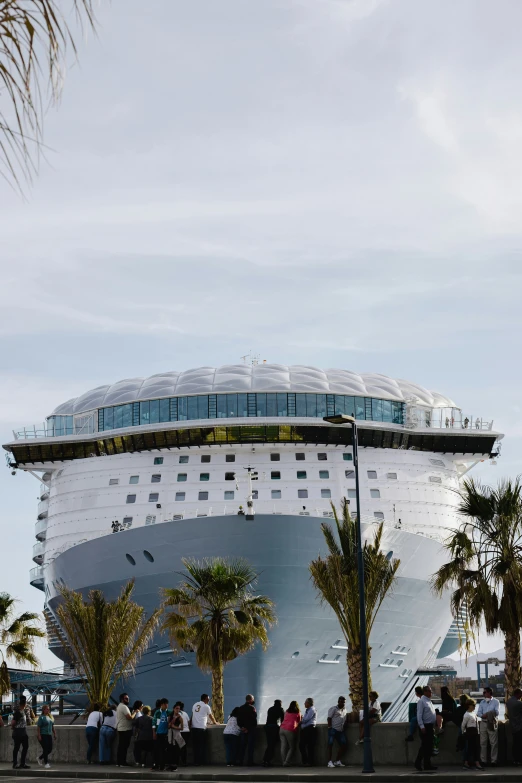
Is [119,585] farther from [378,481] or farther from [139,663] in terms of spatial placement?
[378,481]

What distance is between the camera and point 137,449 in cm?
4153

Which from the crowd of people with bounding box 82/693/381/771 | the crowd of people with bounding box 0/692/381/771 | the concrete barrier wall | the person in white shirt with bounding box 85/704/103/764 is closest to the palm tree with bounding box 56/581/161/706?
the concrete barrier wall

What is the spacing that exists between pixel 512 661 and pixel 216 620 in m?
8.04

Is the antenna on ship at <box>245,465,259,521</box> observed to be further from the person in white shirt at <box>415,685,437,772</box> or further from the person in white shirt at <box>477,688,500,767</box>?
the person in white shirt at <box>415,685,437,772</box>

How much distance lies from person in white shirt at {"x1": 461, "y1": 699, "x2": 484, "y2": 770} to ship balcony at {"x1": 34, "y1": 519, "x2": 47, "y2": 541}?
2886cm

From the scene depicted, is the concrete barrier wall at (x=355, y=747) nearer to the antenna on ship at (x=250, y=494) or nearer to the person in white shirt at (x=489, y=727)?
the person in white shirt at (x=489, y=727)

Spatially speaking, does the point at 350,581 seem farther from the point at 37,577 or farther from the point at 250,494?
the point at 37,577

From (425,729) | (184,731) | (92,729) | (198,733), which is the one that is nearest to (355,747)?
(425,729)

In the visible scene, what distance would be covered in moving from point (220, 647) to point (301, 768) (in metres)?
5.92

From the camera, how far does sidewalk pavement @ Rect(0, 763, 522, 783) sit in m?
18.7

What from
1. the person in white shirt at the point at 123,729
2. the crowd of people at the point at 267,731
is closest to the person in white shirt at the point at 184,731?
the crowd of people at the point at 267,731

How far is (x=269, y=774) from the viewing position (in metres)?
20.3

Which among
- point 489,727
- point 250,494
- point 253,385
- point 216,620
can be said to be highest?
point 253,385

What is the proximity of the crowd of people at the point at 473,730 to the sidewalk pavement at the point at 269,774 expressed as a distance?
29 cm
